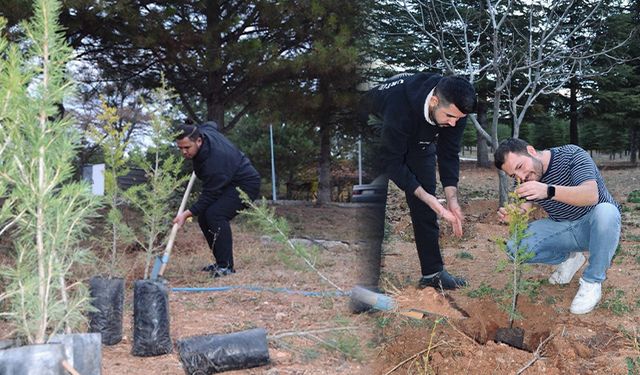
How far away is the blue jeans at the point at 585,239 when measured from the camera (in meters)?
2.36

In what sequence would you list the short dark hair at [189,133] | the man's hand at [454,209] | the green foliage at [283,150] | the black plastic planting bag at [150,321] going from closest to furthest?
the black plastic planting bag at [150,321] → the man's hand at [454,209] → the short dark hair at [189,133] → the green foliage at [283,150]

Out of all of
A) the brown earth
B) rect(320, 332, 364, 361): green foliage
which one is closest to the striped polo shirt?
the brown earth

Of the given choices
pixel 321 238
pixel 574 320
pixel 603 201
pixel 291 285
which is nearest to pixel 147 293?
pixel 291 285

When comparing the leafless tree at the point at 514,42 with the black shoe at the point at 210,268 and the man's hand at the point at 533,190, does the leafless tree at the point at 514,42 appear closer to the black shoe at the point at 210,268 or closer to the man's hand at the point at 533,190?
the black shoe at the point at 210,268

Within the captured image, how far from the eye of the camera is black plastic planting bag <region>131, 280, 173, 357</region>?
188cm

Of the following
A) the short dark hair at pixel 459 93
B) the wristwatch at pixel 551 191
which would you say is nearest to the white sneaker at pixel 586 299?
the wristwatch at pixel 551 191

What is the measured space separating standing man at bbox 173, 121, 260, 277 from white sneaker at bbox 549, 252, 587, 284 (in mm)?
1810

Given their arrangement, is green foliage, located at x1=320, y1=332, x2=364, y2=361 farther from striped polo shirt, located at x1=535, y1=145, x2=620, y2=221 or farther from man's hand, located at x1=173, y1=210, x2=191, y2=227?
man's hand, located at x1=173, y1=210, x2=191, y2=227

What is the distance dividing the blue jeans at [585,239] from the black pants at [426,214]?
1.12ft

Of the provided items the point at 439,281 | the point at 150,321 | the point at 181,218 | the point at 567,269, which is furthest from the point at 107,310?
the point at 567,269

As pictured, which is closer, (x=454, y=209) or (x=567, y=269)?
(x=454, y=209)

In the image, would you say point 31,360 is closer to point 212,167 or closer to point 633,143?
point 212,167

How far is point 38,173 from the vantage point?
137 cm

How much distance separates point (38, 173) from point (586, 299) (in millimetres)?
2095
